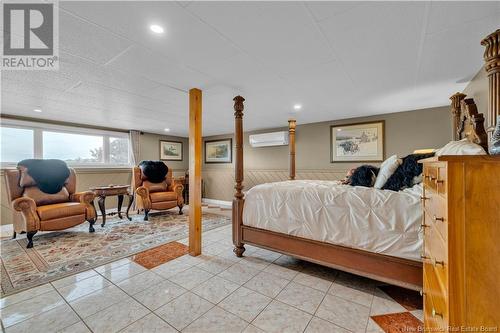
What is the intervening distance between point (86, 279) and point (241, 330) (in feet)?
5.58

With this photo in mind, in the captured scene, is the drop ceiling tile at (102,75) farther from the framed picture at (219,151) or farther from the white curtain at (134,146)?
the framed picture at (219,151)

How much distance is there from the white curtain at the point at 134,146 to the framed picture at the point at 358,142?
17.3ft

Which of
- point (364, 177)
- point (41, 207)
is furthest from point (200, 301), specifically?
point (41, 207)

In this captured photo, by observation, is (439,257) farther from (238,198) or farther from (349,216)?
(238,198)

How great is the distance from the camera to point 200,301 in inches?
67.3

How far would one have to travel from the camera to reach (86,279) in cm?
204

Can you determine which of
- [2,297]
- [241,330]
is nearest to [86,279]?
[2,297]

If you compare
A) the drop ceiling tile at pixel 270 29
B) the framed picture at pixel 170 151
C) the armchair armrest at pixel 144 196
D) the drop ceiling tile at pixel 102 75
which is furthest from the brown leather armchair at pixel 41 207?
the drop ceiling tile at pixel 270 29

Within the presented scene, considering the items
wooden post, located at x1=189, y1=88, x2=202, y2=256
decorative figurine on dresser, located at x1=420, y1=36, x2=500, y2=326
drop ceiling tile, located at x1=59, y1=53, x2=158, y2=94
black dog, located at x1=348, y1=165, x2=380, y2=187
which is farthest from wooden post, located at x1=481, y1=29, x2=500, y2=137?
drop ceiling tile, located at x1=59, y1=53, x2=158, y2=94

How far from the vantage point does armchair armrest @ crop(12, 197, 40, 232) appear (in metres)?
2.87

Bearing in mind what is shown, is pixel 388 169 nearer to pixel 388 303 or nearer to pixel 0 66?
pixel 388 303

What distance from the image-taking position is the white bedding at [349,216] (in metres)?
1.66

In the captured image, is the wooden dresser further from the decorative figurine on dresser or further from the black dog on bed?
the black dog on bed

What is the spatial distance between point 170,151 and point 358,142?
5.56 m
